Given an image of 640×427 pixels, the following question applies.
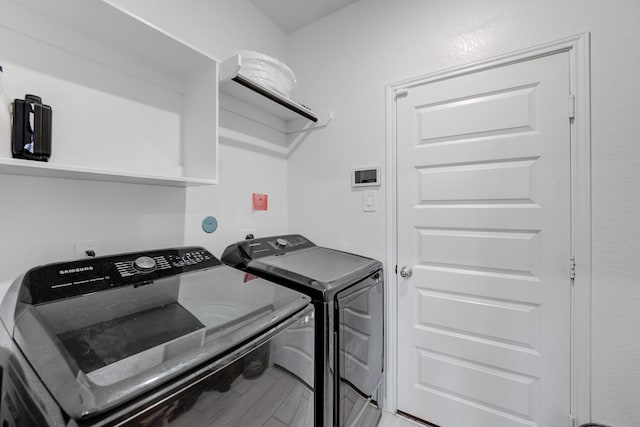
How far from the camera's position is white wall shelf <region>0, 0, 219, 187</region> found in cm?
94

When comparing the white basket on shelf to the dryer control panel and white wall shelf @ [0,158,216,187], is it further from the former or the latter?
the dryer control panel

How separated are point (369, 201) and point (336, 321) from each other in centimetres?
93

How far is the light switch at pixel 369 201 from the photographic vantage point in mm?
1841

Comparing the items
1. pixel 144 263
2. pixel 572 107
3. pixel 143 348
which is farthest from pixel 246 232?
pixel 572 107

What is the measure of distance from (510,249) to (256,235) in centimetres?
158

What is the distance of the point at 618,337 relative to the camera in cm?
122

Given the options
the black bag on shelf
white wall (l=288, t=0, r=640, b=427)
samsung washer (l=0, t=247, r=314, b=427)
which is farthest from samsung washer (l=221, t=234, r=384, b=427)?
the black bag on shelf

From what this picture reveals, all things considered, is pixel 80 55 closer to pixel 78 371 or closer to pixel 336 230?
pixel 78 371

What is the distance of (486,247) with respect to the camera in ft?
4.92

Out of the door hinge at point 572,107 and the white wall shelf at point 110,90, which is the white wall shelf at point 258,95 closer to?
the white wall shelf at point 110,90

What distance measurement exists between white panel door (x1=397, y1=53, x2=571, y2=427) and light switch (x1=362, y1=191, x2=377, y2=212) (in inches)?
7.2

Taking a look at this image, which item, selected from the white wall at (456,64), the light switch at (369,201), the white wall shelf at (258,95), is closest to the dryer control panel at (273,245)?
the white wall at (456,64)

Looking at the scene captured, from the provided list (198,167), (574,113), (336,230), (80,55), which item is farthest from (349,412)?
(80,55)

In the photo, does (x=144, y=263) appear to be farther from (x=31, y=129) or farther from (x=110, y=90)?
(x=110, y=90)
